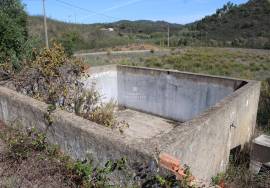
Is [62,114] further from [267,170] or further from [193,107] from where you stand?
[193,107]

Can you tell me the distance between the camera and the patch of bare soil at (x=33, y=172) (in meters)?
4.34

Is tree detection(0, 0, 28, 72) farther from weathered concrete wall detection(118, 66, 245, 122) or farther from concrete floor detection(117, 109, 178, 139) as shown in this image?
weathered concrete wall detection(118, 66, 245, 122)

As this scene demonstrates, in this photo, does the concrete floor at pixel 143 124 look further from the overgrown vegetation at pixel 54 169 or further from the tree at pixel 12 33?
the overgrown vegetation at pixel 54 169

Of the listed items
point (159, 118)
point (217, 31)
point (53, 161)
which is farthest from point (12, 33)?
point (217, 31)

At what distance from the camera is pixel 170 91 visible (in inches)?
449

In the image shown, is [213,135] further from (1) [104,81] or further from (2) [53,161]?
(1) [104,81]

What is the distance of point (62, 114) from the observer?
4875 millimetres

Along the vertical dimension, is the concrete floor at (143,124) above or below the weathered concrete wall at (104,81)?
below

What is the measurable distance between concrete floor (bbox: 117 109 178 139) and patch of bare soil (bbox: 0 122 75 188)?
4.84 meters

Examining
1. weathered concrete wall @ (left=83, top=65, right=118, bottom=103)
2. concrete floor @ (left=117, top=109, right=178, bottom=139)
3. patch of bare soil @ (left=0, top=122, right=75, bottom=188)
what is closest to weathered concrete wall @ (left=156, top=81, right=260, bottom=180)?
patch of bare soil @ (left=0, top=122, right=75, bottom=188)

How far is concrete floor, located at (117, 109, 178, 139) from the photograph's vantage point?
10.0 m

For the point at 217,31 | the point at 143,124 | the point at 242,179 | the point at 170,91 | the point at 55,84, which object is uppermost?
the point at 217,31

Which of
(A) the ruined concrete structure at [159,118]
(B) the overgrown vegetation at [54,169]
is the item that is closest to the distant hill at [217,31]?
(A) the ruined concrete structure at [159,118]

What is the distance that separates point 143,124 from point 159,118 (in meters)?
1.07
